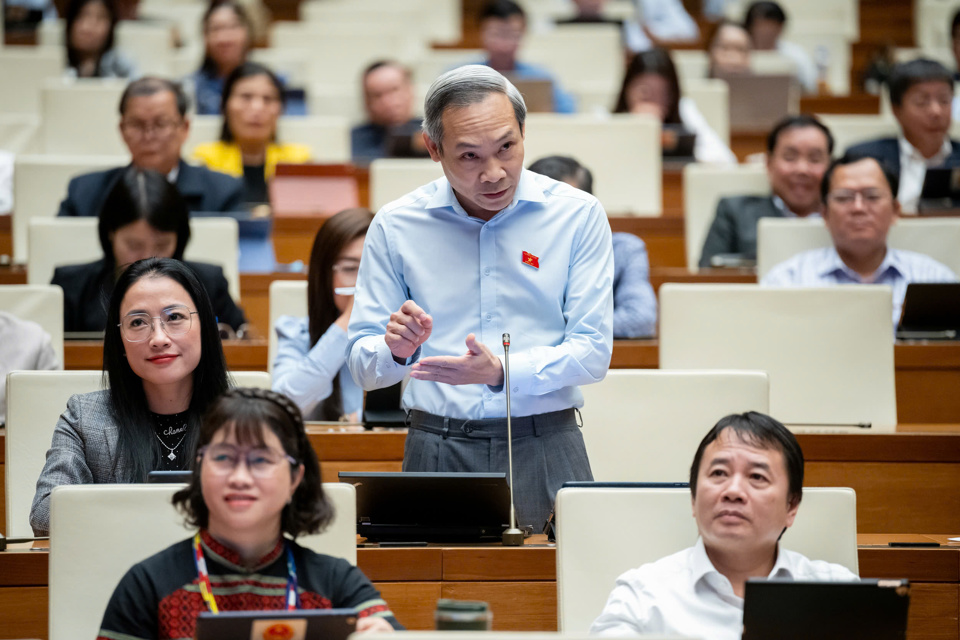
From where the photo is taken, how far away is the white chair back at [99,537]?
1.65m

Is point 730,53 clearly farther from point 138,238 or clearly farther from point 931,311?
point 138,238

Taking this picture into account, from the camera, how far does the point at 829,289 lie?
2.69 meters

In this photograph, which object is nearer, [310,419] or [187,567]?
[187,567]

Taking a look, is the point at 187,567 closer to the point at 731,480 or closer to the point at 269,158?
the point at 731,480

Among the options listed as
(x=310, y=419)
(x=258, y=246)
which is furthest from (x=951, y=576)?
(x=258, y=246)

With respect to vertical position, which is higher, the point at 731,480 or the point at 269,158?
the point at 269,158

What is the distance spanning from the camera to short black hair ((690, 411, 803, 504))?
1.74 m

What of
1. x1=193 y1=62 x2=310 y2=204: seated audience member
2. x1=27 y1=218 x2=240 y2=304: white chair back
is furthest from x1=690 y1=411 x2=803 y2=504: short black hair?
x1=193 y1=62 x2=310 y2=204: seated audience member

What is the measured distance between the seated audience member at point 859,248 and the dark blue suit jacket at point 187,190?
1550 millimetres

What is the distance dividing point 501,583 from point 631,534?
0.72 feet

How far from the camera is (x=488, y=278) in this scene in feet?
6.31

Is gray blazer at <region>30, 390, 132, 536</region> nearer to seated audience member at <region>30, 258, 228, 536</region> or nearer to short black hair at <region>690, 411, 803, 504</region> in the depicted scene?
seated audience member at <region>30, 258, 228, 536</region>

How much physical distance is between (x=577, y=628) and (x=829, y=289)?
1.20 m

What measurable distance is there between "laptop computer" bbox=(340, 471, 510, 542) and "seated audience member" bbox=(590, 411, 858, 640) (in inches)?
9.1
